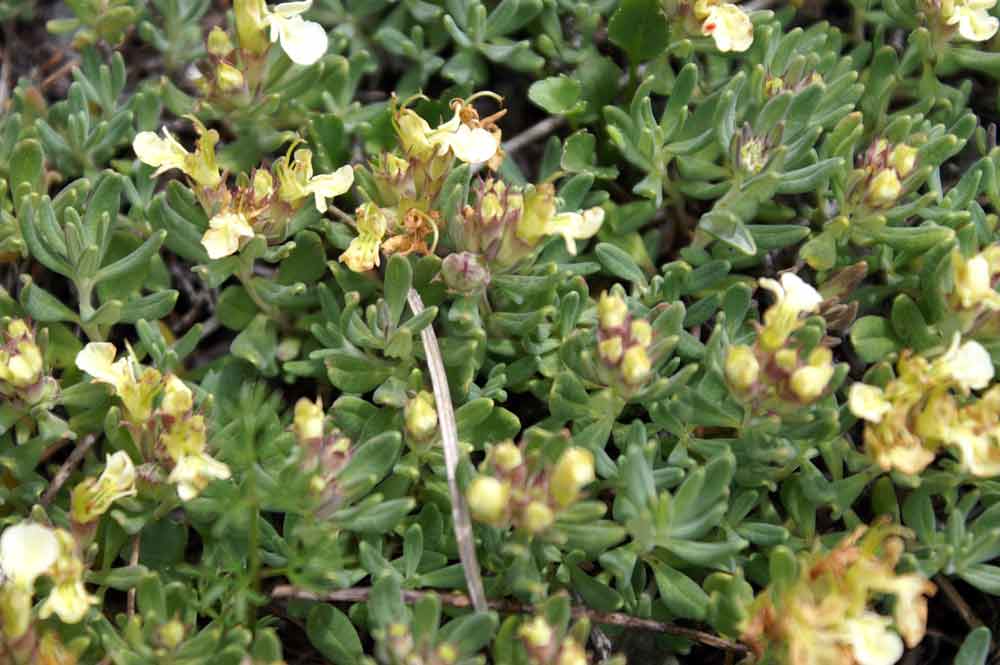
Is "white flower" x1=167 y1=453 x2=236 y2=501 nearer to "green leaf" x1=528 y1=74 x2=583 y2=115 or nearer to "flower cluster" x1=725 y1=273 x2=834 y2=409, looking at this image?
"flower cluster" x1=725 y1=273 x2=834 y2=409

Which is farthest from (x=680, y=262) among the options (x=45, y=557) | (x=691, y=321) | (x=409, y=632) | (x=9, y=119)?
(x=9, y=119)

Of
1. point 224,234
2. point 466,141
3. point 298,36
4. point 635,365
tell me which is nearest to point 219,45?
point 298,36

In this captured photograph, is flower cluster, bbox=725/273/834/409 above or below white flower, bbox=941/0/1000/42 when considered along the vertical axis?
below

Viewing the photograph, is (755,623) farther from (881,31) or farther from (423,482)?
(881,31)

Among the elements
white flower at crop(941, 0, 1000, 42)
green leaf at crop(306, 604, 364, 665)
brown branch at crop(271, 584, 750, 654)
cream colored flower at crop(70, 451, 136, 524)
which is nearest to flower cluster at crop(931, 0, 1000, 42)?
white flower at crop(941, 0, 1000, 42)

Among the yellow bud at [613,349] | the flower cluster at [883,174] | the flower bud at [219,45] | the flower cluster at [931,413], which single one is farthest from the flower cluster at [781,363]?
the flower bud at [219,45]
